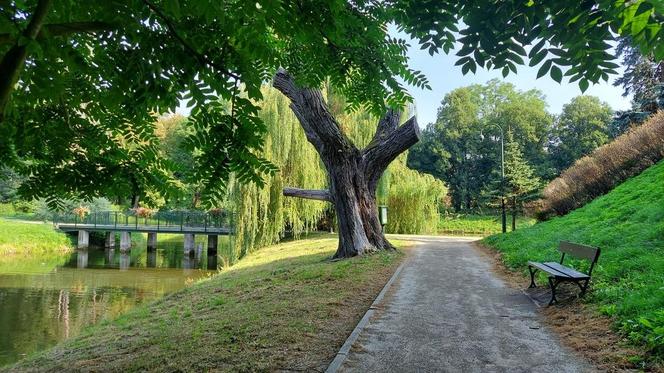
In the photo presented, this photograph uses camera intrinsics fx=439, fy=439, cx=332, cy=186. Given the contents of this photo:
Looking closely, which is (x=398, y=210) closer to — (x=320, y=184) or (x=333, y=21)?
(x=320, y=184)

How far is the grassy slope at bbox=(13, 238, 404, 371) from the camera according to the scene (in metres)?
4.58

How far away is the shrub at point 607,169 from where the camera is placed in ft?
53.1

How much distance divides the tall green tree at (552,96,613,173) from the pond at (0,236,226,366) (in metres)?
41.8

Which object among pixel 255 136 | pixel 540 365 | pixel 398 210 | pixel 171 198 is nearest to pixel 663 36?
pixel 255 136

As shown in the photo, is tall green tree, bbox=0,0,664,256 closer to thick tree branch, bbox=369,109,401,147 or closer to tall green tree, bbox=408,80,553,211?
thick tree branch, bbox=369,109,401,147

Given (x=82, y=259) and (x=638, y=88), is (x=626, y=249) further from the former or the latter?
(x=638, y=88)

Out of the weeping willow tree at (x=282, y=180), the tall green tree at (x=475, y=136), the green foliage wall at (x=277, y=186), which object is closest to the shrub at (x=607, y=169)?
the weeping willow tree at (x=282, y=180)

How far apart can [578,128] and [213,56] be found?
57.0m

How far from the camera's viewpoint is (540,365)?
4.36m

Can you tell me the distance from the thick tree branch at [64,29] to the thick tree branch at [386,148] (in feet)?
37.4

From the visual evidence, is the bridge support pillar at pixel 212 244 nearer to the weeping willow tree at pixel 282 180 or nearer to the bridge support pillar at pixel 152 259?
the bridge support pillar at pixel 152 259

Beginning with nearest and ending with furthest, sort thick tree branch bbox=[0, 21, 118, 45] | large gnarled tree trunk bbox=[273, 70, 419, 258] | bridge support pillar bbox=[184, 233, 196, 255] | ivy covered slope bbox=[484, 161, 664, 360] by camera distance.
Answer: thick tree branch bbox=[0, 21, 118, 45]
ivy covered slope bbox=[484, 161, 664, 360]
large gnarled tree trunk bbox=[273, 70, 419, 258]
bridge support pillar bbox=[184, 233, 196, 255]

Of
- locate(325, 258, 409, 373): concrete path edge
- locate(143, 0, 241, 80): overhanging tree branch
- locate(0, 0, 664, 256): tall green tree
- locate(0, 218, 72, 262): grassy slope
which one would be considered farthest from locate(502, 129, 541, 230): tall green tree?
locate(0, 218, 72, 262): grassy slope

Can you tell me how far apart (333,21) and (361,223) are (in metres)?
10.4
